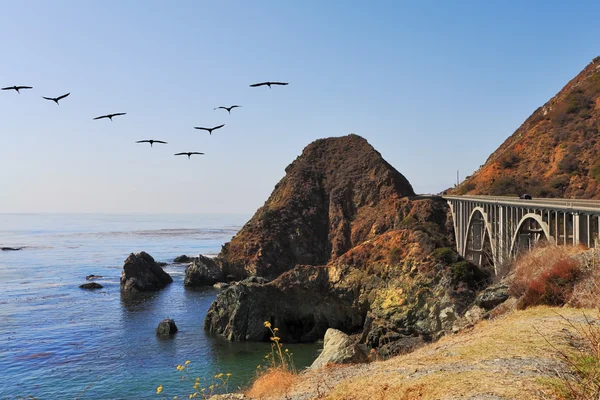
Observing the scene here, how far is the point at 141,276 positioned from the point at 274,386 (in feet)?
206

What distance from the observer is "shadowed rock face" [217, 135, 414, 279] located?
83.7m

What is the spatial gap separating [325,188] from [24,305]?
60.8m

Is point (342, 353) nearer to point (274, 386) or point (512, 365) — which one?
point (274, 386)

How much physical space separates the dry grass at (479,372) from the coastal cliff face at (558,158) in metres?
53.9

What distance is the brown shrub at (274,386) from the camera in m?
12.6

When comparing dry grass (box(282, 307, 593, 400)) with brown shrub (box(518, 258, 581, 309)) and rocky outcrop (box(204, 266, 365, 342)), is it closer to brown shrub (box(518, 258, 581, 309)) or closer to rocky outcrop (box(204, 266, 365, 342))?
brown shrub (box(518, 258, 581, 309))

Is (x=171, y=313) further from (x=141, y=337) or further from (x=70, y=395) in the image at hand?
(x=70, y=395)

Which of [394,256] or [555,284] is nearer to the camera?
[555,284]

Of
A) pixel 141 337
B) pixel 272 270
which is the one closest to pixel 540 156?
pixel 272 270

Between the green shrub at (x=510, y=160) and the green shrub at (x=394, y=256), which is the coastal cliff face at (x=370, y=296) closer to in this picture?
the green shrub at (x=394, y=256)

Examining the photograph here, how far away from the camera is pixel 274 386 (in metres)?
13.2

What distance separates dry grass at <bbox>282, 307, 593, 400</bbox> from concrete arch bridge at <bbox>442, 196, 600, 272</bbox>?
674 centimetres

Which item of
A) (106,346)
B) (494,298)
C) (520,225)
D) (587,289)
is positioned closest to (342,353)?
(494,298)

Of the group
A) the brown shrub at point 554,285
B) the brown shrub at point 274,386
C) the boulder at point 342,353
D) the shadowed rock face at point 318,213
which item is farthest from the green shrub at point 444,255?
the shadowed rock face at point 318,213
